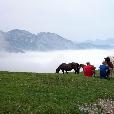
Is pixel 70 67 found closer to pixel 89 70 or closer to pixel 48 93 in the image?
pixel 89 70

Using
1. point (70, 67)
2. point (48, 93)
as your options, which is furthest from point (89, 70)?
point (48, 93)

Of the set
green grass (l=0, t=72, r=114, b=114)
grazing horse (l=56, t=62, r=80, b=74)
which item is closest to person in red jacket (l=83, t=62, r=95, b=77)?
green grass (l=0, t=72, r=114, b=114)

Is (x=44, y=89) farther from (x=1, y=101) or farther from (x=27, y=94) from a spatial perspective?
(x=1, y=101)

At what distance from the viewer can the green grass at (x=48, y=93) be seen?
31000mm

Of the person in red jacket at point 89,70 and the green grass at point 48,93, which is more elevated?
the person in red jacket at point 89,70

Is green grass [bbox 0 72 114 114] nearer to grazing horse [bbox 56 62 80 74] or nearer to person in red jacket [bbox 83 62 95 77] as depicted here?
person in red jacket [bbox 83 62 95 77]

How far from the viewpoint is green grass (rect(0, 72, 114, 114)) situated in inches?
1220

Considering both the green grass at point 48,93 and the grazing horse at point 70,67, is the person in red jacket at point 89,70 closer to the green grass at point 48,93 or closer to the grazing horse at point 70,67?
the green grass at point 48,93

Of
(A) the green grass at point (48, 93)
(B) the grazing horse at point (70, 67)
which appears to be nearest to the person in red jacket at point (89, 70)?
(A) the green grass at point (48, 93)

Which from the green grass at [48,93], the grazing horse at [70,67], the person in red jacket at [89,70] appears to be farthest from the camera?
the grazing horse at [70,67]

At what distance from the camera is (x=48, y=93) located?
Result: 36688 millimetres

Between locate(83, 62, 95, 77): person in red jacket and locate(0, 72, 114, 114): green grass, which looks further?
locate(83, 62, 95, 77): person in red jacket

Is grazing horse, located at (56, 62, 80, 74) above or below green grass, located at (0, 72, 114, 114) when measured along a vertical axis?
above

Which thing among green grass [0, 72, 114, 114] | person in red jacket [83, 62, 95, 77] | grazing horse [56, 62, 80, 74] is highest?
grazing horse [56, 62, 80, 74]
